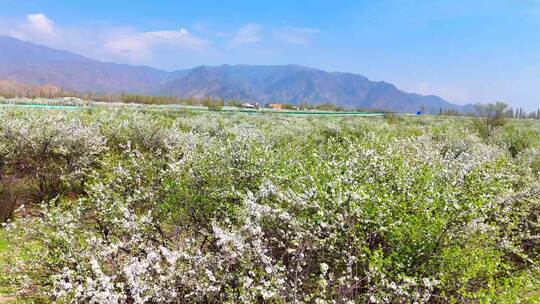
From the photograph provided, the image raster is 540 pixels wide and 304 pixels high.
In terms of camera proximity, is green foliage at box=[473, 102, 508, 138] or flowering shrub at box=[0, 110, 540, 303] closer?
flowering shrub at box=[0, 110, 540, 303]

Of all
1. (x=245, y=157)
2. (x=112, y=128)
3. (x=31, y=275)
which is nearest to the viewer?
(x=31, y=275)

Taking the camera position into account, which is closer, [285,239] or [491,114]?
[285,239]

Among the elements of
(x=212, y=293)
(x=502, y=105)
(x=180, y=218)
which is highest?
(x=502, y=105)

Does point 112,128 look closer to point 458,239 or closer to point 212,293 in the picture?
point 212,293

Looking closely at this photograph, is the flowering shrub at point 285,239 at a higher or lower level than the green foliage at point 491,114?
lower

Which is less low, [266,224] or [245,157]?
[245,157]

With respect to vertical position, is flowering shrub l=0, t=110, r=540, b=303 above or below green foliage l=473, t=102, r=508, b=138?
below

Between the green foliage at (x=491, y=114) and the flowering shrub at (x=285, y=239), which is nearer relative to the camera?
the flowering shrub at (x=285, y=239)

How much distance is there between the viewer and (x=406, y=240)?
210 inches

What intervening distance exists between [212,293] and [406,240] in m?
2.68

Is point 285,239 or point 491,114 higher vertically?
point 491,114

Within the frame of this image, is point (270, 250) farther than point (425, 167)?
No

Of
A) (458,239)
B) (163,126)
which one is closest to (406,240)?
(458,239)

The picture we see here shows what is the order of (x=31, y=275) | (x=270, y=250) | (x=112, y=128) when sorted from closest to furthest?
(x=270, y=250), (x=31, y=275), (x=112, y=128)
